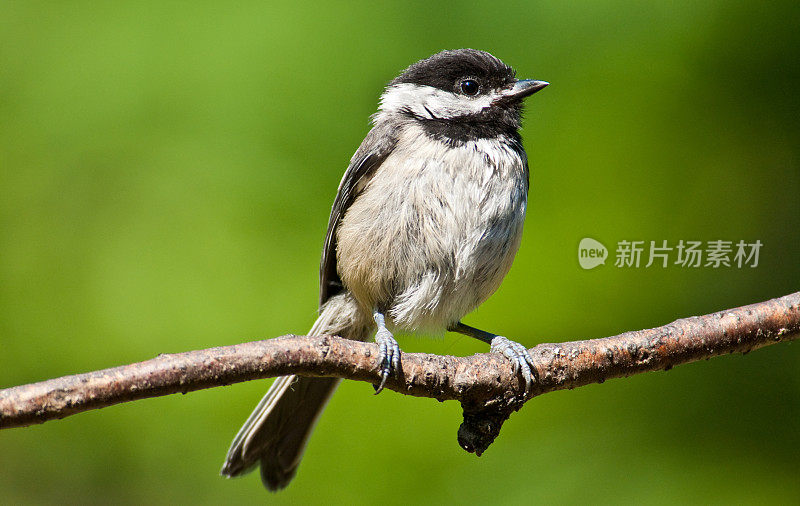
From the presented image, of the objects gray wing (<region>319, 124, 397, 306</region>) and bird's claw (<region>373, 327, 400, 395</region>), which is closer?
bird's claw (<region>373, 327, 400, 395</region>)

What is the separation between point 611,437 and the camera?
8.69 feet

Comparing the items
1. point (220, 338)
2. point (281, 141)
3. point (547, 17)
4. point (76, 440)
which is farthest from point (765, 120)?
point (76, 440)

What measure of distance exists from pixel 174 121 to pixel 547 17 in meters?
1.52

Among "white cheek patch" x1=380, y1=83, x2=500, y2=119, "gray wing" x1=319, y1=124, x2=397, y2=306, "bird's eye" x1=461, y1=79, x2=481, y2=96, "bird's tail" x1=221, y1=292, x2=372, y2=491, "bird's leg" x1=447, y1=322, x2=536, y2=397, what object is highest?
"bird's eye" x1=461, y1=79, x2=481, y2=96

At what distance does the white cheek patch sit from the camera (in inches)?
122

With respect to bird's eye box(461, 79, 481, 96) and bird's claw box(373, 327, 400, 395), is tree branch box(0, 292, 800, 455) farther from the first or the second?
bird's eye box(461, 79, 481, 96)

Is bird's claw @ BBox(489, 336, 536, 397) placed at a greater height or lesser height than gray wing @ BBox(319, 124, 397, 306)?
lesser

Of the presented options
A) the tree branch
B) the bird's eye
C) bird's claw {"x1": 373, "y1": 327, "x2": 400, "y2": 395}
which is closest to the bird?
the bird's eye

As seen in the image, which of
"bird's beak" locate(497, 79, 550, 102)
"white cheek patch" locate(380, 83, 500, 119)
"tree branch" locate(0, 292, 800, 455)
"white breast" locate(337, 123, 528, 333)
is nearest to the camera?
"tree branch" locate(0, 292, 800, 455)

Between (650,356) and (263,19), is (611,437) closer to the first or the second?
(650,356)

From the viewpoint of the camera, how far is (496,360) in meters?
2.27

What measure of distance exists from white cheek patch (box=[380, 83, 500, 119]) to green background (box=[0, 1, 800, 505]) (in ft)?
0.34

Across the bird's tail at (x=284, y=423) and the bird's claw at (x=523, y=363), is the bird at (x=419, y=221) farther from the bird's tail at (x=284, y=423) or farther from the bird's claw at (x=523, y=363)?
the bird's claw at (x=523, y=363)

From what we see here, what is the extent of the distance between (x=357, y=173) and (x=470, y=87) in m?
0.60
